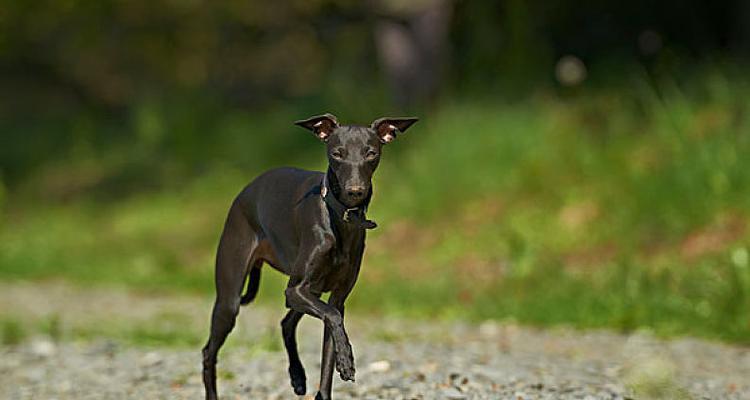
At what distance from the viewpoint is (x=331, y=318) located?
19.0 feet

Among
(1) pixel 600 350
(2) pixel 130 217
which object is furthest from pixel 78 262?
(1) pixel 600 350

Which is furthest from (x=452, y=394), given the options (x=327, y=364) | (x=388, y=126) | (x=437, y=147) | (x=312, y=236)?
(x=437, y=147)

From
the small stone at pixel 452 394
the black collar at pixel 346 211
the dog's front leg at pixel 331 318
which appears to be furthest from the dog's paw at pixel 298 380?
the black collar at pixel 346 211

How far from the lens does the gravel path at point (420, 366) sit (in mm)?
7281

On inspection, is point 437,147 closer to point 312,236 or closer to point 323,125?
point 323,125

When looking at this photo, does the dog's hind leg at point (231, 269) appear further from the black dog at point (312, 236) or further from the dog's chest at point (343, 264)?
the dog's chest at point (343, 264)

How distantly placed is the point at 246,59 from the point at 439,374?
1724 centimetres

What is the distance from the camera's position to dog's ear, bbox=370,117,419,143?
19.8ft

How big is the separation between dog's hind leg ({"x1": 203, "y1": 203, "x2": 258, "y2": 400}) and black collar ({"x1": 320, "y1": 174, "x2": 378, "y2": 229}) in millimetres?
785

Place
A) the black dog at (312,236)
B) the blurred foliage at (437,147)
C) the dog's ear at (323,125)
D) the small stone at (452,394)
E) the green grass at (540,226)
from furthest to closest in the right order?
1. the blurred foliage at (437,147)
2. the green grass at (540,226)
3. the small stone at (452,394)
4. the dog's ear at (323,125)
5. the black dog at (312,236)

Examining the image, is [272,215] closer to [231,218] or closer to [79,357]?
[231,218]

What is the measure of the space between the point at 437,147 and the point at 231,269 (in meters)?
9.02

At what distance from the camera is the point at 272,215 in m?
6.47

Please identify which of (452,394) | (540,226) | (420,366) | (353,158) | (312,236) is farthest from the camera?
(540,226)
